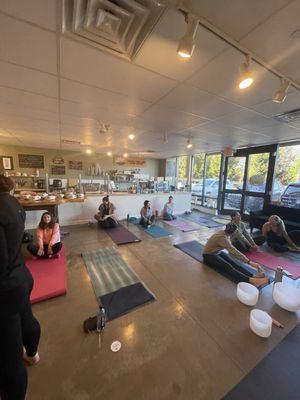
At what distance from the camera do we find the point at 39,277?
2453mm

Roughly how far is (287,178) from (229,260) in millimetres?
4267

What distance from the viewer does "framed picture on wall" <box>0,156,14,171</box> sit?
6816 millimetres

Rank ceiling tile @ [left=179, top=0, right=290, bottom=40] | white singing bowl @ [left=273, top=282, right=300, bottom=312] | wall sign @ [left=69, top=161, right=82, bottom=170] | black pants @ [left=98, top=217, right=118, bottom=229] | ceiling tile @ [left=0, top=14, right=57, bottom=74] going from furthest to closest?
wall sign @ [left=69, top=161, right=82, bottom=170], black pants @ [left=98, top=217, right=118, bottom=229], white singing bowl @ [left=273, top=282, right=300, bottom=312], ceiling tile @ [left=0, top=14, right=57, bottom=74], ceiling tile @ [left=179, top=0, right=290, bottom=40]

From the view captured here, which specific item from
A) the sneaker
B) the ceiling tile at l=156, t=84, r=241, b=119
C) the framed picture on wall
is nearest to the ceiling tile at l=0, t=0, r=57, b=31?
the ceiling tile at l=156, t=84, r=241, b=119

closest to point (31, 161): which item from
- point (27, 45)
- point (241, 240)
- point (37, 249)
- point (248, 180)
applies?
point (37, 249)

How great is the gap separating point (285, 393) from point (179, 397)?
31.1 inches

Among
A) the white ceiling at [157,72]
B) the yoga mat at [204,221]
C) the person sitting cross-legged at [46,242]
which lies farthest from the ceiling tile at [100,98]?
the yoga mat at [204,221]

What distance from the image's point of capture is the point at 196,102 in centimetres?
254

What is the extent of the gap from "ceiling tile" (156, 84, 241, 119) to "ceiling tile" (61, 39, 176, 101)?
0.18 meters

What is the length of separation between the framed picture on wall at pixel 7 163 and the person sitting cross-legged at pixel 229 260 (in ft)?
26.2

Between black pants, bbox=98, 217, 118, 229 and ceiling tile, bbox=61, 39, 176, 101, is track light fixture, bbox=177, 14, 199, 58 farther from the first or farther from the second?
black pants, bbox=98, 217, 118, 229

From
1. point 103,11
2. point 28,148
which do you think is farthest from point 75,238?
point 28,148

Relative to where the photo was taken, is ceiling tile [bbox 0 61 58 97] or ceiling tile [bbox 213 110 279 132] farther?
ceiling tile [bbox 213 110 279 132]

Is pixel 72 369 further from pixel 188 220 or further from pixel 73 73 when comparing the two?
pixel 188 220
